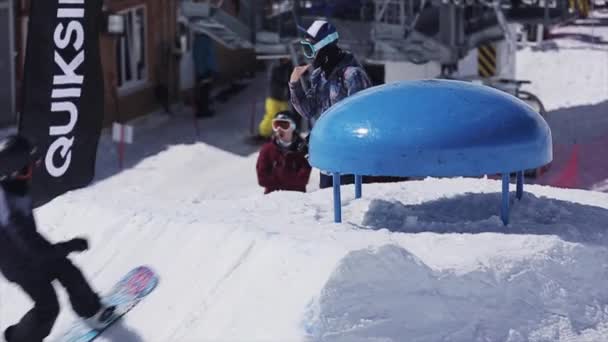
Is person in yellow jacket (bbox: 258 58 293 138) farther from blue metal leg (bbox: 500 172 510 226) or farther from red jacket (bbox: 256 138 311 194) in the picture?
blue metal leg (bbox: 500 172 510 226)

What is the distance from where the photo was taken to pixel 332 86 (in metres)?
8.31

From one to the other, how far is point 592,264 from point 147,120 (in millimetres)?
13460

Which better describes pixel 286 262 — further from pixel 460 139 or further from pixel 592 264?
pixel 592 264

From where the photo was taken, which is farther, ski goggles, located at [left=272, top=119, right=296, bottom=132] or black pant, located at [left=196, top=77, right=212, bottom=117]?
black pant, located at [left=196, top=77, right=212, bottom=117]

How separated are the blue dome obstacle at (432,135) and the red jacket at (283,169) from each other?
2372 mm

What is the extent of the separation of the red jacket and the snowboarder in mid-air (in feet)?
9.46

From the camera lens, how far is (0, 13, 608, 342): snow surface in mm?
5984

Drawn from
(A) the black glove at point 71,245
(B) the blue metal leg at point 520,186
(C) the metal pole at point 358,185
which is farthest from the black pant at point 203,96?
(A) the black glove at point 71,245

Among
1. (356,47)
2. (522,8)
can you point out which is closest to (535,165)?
(356,47)

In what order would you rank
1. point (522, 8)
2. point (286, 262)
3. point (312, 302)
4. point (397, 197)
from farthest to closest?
point (522, 8)
point (397, 197)
point (286, 262)
point (312, 302)

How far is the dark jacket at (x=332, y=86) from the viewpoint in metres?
8.23

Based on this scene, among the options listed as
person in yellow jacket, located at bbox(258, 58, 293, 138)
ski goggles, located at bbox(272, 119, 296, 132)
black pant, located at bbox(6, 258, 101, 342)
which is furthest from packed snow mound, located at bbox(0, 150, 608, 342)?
person in yellow jacket, located at bbox(258, 58, 293, 138)

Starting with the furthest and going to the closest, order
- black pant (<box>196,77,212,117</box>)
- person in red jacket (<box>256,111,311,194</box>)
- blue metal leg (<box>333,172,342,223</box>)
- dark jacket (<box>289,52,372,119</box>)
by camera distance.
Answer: black pant (<box>196,77,212,117</box>), person in red jacket (<box>256,111,311,194</box>), dark jacket (<box>289,52,372,119</box>), blue metal leg (<box>333,172,342,223</box>)

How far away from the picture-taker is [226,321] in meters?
6.25
